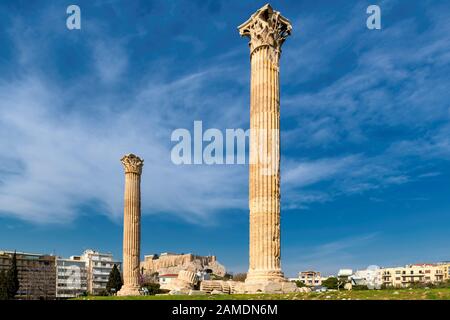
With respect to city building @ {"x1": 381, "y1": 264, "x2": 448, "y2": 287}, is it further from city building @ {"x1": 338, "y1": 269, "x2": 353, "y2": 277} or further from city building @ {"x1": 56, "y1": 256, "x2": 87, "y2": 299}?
city building @ {"x1": 56, "y1": 256, "x2": 87, "y2": 299}

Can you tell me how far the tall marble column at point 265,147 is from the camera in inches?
885

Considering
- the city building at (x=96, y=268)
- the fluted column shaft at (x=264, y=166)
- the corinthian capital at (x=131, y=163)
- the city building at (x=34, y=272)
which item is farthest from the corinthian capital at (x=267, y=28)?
the city building at (x=96, y=268)

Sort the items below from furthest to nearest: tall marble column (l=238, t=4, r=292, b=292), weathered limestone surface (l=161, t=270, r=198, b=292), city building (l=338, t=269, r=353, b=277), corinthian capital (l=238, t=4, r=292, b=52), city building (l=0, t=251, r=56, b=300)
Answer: city building (l=0, t=251, r=56, b=300), city building (l=338, t=269, r=353, b=277), weathered limestone surface (l=161, t=270, r=198, b=292), corinthian capital (l=238, t=4, r=292, b=52), tall marble column (l=238, t=4, r=292, b=292)

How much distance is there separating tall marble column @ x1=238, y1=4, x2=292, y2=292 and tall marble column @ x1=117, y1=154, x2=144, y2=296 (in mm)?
21839

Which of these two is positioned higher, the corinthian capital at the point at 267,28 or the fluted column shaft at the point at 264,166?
the corinthian capital at the point at 267,28

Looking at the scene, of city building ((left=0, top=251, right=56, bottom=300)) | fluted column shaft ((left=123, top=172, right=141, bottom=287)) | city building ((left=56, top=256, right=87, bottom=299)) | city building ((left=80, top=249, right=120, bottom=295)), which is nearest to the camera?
fluted column shaft ((left=123, top=172, right=141, bottom=287))

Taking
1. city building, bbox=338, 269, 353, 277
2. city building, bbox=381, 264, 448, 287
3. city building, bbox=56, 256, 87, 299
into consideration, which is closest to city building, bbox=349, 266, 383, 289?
city building, bbox=338, 269, 353, 277

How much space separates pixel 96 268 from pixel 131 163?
121 metres

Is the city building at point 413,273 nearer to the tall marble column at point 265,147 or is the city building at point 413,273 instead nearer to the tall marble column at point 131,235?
the tall marble column at point 131,235

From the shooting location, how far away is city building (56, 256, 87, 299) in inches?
5581

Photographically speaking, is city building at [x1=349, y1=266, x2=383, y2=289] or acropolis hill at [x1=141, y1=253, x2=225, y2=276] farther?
acropolis hill at [x1=141, y1=253, x2=225, y2=276]

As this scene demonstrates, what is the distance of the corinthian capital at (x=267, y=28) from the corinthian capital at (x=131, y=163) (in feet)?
73.6
